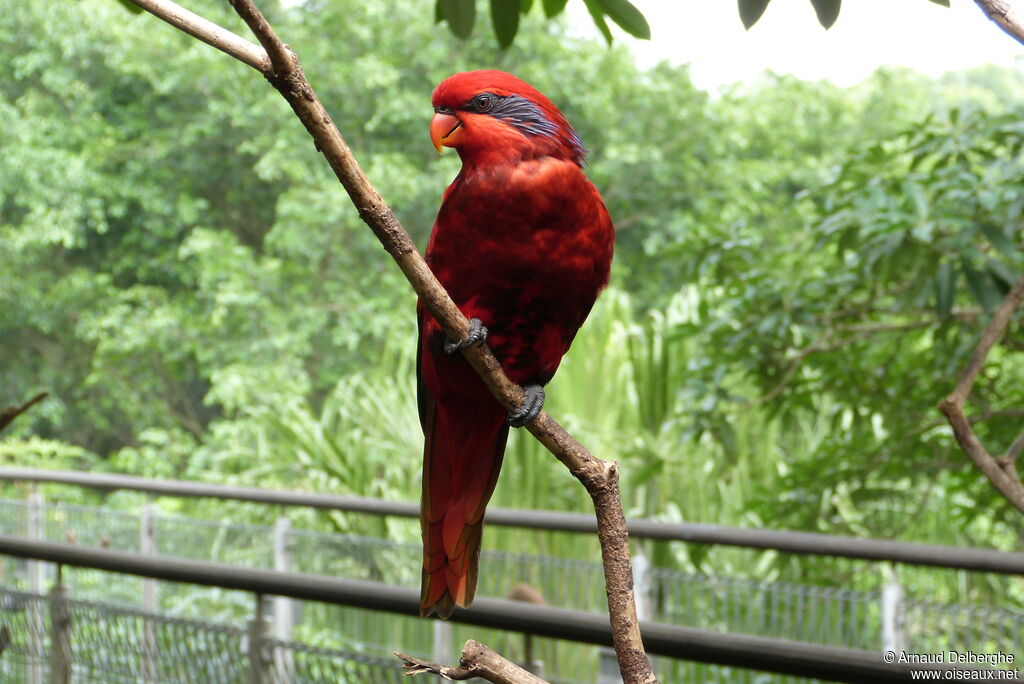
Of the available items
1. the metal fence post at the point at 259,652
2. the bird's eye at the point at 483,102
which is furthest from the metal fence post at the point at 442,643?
the bird's eye at the point at 483,102

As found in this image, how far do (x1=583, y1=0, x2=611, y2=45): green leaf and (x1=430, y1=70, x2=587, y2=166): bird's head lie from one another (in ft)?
0.32

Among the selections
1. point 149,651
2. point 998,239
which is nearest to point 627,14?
point 998,239

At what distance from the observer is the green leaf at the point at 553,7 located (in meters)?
0.74

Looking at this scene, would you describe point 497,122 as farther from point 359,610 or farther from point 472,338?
point 359,610

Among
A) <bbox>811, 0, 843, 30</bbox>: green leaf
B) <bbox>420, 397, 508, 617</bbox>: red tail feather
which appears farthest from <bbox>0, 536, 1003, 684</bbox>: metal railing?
<bbox>811, 0, 843, 30</bbox>: green leaf

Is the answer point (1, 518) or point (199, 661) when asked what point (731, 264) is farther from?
point (1, 518)

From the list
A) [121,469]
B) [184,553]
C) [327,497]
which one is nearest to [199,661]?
[327,497]

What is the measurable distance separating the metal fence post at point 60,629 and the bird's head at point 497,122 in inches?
32.4

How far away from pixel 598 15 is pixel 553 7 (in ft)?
0.19

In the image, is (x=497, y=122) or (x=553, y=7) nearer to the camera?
(x=497, y=122)

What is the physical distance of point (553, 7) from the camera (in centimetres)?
75

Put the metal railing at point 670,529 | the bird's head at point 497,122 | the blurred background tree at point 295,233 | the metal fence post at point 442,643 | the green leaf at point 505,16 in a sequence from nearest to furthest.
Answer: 1. the bird's head at point 497,122
2. the green leaf at point 505,16
3. the metal railing at point 670,529
4. the metal fence post at point 442,643
5. the blurred background tree at point 295,233

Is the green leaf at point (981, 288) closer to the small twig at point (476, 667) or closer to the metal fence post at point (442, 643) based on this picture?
the small twig at point (476, 667)

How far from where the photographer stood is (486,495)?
68 cm
